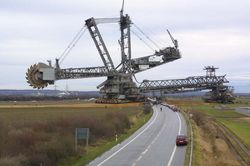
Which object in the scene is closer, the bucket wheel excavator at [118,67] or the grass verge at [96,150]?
the grass verge at [96,150]

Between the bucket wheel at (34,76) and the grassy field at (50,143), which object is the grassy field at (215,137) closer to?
the grassy field at (50,143)

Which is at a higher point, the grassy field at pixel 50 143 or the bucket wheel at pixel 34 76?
the bucket wheel at pixel 34 76

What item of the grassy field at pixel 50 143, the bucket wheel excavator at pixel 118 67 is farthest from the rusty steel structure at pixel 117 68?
the grassy field at pixel 50 143

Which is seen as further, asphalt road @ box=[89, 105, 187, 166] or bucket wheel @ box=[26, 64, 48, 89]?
bucket wheel @ box=[26, 64, 48, 89]

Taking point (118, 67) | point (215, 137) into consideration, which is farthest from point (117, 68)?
point (215, 137)

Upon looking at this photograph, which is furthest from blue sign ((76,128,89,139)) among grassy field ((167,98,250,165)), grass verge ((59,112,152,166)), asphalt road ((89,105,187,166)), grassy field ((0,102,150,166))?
grassy field ((167,98,250,165))

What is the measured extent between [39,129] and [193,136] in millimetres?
22261

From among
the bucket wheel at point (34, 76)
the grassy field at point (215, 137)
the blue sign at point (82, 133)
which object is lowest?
the grassy field at point (215, 137)

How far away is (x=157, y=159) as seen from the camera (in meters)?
48.8

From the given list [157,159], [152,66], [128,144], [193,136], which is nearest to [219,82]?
[152,66]

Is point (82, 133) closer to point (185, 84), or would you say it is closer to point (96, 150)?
point (96, 150)

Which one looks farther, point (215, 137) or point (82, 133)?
point (215, 137)

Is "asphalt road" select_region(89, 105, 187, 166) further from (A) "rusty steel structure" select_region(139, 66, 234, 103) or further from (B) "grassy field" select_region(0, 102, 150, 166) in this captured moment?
(A) "rusty steel structure" select_region(139, 66, 234, 103)

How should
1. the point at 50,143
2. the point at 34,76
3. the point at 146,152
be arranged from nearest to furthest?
the point at 50,143, the point at 146,152, the point at 34,76
